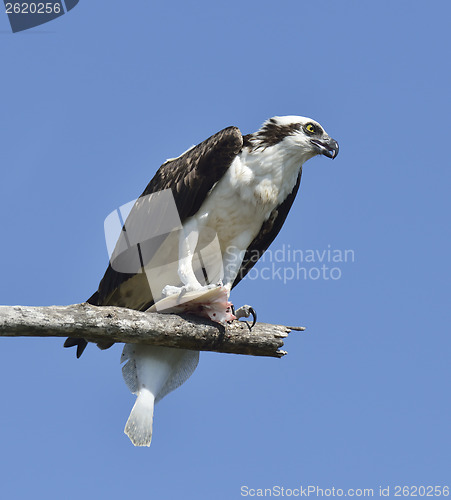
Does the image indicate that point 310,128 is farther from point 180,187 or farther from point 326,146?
point 180,187

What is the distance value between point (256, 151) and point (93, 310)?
9.02ft

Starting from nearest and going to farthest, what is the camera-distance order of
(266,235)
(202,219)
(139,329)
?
(139,329) → (202,219) → (266,235)

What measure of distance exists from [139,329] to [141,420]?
1232 mm

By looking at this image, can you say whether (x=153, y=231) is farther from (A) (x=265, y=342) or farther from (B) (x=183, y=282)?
(A) (x=265, y=342)

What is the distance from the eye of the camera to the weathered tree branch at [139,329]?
5.86 meters

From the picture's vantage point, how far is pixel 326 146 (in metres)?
8.14

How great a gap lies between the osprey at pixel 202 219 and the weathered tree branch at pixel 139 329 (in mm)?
347

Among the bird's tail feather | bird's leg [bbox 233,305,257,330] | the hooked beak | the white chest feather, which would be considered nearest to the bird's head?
the hooked beak

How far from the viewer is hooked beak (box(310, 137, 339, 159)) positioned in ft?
26.7

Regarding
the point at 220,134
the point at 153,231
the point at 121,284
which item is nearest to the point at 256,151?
the point at 220,134

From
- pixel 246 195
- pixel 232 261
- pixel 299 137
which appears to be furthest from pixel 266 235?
pixel 299 137

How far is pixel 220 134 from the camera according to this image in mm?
7930

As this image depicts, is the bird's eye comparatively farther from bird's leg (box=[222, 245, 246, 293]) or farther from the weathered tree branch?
the weathered tree branch

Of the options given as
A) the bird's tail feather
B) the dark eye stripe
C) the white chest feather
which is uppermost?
the dark eye stripe
